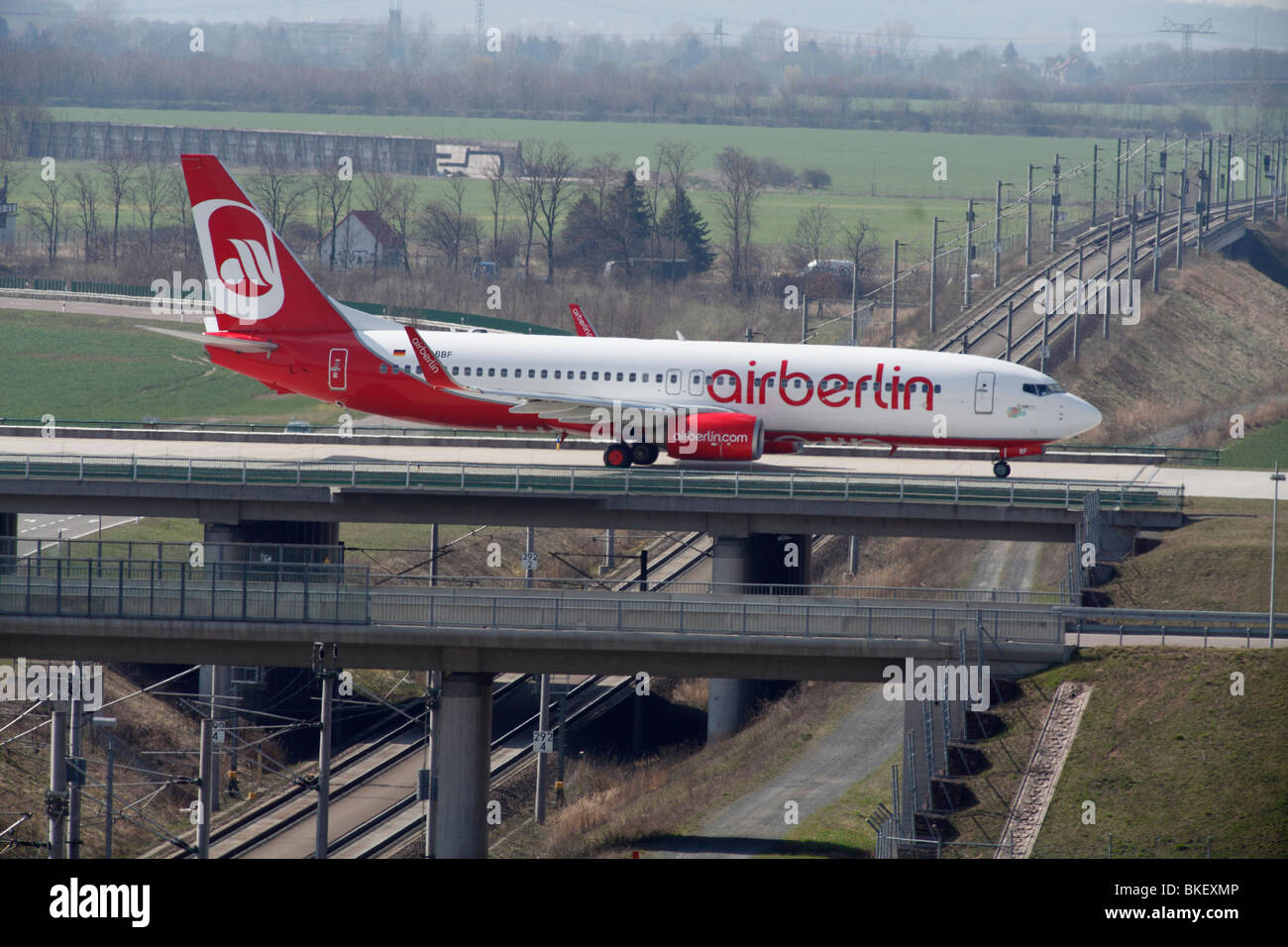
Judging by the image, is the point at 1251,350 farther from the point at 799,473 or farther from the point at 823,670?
the point at 823,670

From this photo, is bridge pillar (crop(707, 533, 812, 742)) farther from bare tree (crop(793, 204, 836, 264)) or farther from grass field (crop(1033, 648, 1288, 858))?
bare tree (crop(793, 204, 836, 264))

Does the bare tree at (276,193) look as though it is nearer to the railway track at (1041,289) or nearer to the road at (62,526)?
the railway track at (1041,289)

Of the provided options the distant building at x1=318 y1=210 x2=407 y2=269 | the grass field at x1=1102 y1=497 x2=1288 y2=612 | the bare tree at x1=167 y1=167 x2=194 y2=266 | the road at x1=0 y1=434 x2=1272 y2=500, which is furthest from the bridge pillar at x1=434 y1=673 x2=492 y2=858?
the bare tree at x1=167 y1=167 x2=194 y2=266

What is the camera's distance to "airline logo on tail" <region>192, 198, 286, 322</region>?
224ft

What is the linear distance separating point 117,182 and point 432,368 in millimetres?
115363

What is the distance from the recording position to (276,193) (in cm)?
16562

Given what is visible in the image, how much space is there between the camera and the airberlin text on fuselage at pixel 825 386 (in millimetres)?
63906

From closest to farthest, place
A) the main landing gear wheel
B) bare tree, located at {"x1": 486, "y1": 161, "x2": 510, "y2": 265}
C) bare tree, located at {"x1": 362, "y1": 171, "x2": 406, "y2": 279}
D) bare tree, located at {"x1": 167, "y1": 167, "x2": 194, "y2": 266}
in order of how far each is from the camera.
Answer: the main landing gear wheel → bare tree, located at {"x1": 362, "y1": 171, "x2": 406, "y2": 279} → bare tree, located at {"x1": 167, "y1": 167, "x2": 194, "y2": 266} → bare tree, located at {"x1": 486, "y1": 161, "x2": 510, "y2": 265}

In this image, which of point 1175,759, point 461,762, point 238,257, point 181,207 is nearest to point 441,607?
point 461,762

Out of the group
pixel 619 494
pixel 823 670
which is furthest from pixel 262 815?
pixel 823 670

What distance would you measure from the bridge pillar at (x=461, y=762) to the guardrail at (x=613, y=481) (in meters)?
15.2

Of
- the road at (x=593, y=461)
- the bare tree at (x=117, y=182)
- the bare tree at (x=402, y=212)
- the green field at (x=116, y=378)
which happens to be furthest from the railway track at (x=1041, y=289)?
the bare tree at (x=117, y=182)

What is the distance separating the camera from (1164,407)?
368ft

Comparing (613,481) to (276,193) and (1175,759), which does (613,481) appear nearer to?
(1175,759)
